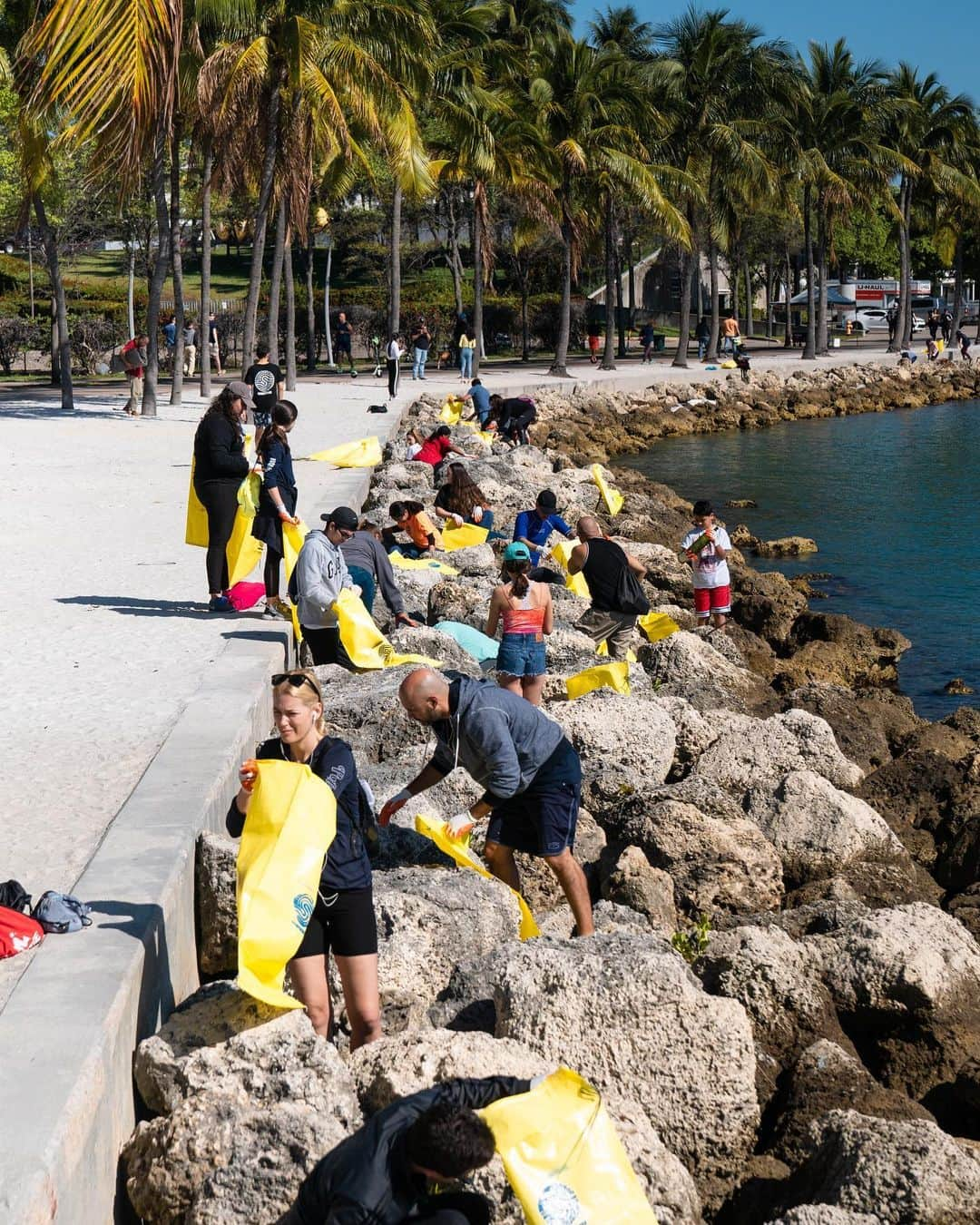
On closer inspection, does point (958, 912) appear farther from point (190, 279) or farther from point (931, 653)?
point (190, 279)

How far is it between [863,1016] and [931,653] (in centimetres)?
1127

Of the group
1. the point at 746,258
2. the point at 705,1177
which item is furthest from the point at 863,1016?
the point at 746,258

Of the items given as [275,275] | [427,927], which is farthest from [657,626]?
[275,275]

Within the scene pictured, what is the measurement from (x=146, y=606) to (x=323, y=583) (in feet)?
7.44

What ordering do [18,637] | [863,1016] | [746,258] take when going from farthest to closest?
1. [746,258]
2. [18,637]
3. [863,1016]

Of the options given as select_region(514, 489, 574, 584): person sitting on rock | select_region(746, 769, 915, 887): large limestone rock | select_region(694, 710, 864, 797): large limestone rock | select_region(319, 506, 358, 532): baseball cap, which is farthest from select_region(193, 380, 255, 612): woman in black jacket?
select_region(746, 769, 915, 887): large limestone rock

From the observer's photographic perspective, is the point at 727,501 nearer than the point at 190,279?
Yes

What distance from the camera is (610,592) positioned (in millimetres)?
13109

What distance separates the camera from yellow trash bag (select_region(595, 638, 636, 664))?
12.9 m

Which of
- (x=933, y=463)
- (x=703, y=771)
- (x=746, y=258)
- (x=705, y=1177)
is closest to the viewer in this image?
(x=705, y=1177)

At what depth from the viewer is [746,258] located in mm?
71250

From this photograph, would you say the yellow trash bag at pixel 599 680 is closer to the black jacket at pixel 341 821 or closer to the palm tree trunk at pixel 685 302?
the black jacket at pixel 341 821

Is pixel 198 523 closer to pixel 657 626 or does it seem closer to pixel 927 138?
pixel 657 626

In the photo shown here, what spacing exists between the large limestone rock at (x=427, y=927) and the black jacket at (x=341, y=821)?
0.70 meters
